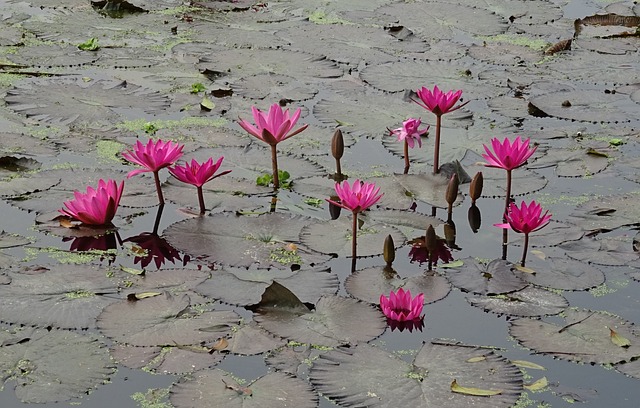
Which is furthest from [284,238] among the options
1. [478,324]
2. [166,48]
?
[166,48]

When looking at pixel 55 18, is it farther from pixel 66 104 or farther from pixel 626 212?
pixel 626 212

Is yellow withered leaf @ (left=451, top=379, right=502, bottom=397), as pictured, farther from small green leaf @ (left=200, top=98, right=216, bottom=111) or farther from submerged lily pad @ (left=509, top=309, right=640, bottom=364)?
small green leaf @ (left=200, top=98, right=216, bottom=111)

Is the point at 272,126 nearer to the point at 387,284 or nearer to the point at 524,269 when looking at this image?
the point at 387,284

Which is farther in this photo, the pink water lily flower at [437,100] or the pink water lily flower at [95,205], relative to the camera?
the pink water lily flower at [437,100]

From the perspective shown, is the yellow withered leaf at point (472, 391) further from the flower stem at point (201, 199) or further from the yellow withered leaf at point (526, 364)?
the flower stem at point (201, 199)

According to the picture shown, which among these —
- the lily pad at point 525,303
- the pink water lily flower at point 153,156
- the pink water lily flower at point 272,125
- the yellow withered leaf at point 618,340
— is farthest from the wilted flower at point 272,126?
the yellow withered leaf at point 618,340

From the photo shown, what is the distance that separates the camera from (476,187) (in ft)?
11.4

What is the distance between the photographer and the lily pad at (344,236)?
126 inches

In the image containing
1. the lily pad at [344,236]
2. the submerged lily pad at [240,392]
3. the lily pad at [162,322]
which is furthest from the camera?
the lily pad at [344,236]

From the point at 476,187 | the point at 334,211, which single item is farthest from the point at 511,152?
the point at 334,211

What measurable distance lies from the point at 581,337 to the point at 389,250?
2.01ft

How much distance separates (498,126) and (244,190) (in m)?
1.31

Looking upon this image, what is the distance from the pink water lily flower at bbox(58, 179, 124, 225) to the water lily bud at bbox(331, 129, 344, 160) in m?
0.81

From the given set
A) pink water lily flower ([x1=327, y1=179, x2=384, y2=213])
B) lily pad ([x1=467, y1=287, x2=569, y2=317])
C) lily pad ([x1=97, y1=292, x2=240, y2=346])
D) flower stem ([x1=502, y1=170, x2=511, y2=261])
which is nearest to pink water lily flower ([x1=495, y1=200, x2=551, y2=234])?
flower stem ([x1=502, y1=170, x2=511, y2=261])
